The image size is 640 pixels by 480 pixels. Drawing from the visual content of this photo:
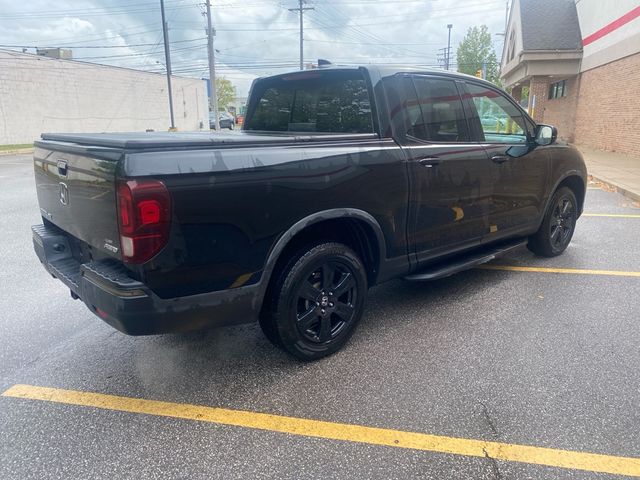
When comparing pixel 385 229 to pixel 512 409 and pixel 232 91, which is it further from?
pixel 232 91

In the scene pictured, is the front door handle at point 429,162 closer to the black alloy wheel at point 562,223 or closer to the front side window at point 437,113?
the front side window at point 437,113

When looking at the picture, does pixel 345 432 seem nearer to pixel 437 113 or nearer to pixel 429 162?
pixel 429 162

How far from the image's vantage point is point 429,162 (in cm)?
358

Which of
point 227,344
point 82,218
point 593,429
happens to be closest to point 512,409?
A: point 593,429

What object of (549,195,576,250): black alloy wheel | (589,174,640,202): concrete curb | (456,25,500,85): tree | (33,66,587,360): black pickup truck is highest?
(456,25,500,85): tree

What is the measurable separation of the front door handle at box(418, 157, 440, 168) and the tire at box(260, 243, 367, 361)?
34.2 inches

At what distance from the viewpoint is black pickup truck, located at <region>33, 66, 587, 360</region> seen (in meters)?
2.42

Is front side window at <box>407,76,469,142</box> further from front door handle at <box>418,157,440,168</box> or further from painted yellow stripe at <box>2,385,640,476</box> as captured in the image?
painted yellow stripe at <box>2,385,640,476</box>

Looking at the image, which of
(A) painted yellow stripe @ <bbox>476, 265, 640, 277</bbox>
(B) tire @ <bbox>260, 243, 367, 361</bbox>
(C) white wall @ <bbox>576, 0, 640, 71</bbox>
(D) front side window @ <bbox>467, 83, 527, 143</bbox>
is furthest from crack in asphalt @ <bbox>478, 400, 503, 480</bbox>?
(C) white wall @ <bbox>576, 0, 640, 71</bbox>

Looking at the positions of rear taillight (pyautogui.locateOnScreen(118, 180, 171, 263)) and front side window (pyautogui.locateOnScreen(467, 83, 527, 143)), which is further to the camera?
front side window (pyautogui.locateOnScreen(467, 83, 527, 143))

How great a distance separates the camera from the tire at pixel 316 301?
296 centimetres

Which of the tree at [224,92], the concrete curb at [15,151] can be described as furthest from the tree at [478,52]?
the concrete curb at [15,151]

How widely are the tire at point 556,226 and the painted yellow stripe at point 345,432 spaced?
3.26 metres

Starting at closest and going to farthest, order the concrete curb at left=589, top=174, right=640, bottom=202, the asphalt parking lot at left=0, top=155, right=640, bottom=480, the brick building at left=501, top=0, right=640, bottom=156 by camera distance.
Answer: the asphalt parking lot at left=0, top=155, right=640, bottom=480, the concrete curb at left=589, top=174, right=640, bottom=202, the brick building at left=501, top=0, right=640, bottom=156
